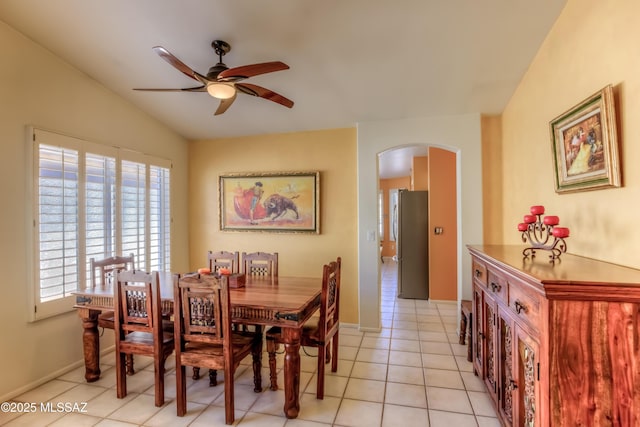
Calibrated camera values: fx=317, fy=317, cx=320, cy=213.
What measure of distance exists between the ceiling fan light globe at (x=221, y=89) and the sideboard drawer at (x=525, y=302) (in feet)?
7.49

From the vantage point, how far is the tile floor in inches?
87.8

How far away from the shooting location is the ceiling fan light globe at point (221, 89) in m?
2.36

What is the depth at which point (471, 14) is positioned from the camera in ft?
7.46

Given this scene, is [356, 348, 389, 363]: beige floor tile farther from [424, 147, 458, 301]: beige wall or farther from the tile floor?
[424, 147, 458, 301]: beige wall

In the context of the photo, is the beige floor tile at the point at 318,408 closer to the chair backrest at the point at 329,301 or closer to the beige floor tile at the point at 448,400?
the chair backrest at the point at 329,301

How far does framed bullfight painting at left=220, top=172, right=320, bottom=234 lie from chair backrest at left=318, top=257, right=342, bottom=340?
145 centimetres

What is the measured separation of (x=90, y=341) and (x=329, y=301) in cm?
211

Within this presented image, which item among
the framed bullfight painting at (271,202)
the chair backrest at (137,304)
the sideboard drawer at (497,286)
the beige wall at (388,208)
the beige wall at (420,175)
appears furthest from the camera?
the beige wall at (388,208)

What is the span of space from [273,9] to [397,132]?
6.69 feet

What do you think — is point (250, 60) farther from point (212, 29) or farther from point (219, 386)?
point (219, 386)

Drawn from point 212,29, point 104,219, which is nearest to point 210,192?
point 104,219

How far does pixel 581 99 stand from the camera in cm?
200

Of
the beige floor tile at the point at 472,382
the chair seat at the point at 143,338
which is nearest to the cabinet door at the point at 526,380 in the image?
the beige floor tile at the point at 472,382

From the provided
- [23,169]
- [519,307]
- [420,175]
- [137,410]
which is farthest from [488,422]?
[420,175]
